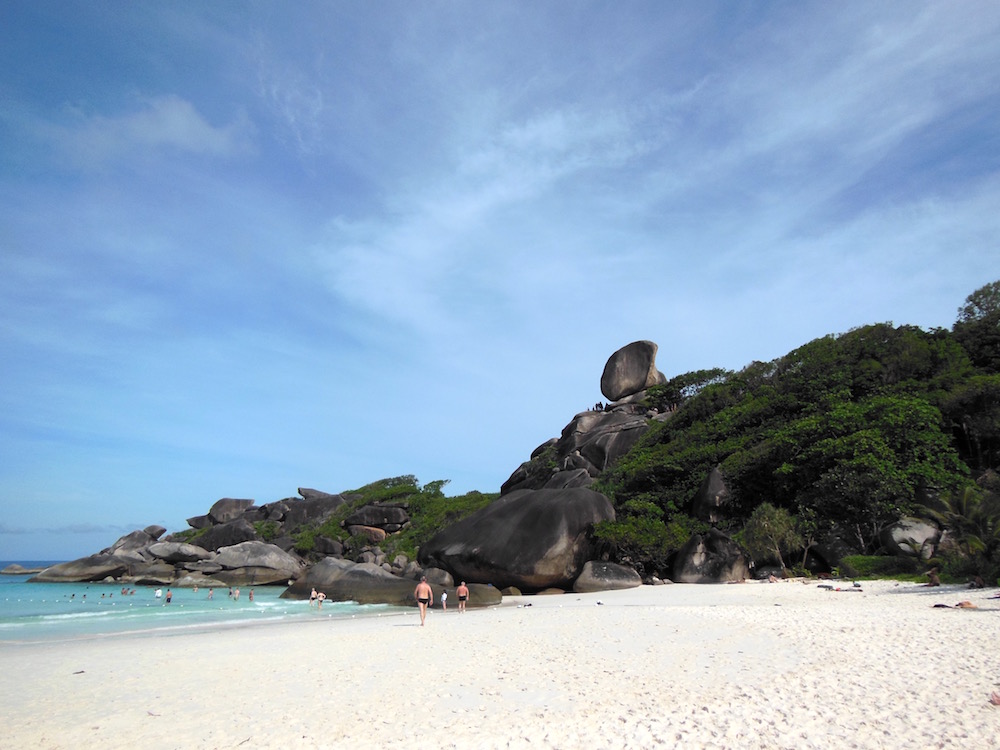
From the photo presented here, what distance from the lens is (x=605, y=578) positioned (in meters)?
22.5

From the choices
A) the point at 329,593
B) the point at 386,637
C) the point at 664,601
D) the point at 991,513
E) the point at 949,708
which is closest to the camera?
the point at 949,708

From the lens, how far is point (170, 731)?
5.98 metres

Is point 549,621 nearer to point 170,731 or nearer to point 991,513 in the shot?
point 170,731

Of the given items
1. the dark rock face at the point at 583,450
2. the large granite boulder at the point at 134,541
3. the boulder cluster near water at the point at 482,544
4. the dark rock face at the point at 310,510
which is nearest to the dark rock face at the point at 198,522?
the boulder cluster near water at the point at 482,544

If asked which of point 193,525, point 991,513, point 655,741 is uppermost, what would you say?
point 193,525

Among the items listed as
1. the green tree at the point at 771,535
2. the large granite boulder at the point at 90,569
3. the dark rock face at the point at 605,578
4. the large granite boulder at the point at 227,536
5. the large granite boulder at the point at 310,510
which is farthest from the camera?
the large granite boulder at the point at 310,510

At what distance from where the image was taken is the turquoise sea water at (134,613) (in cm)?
1714

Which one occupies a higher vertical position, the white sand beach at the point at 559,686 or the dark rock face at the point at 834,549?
the dark rock face at the point at 834,549

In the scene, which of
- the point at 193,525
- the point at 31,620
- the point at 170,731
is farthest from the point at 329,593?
the point at 193,525

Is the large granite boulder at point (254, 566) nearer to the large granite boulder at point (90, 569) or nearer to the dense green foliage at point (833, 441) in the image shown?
the large granite boulder at point (90, 569)

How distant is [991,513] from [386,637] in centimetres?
1397

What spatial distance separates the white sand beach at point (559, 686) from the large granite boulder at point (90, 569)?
127ft

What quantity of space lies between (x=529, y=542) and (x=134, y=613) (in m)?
15.1

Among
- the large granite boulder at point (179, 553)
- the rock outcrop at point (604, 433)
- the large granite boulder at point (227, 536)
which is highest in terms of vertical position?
the rock outcrop at point (604, 433)
